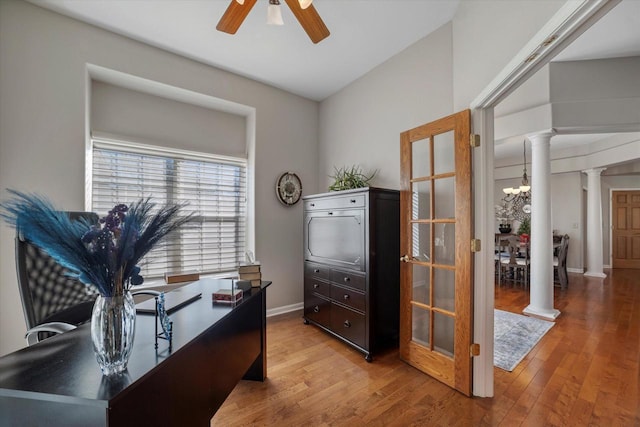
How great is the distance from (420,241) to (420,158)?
76 centimetres

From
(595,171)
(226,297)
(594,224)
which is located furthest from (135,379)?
(594,224)

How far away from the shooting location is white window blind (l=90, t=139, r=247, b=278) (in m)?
2.89

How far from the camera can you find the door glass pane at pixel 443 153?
7.42 feet

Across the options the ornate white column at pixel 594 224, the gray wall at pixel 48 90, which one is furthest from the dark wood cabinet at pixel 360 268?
the ornate white column at pixel 594 224

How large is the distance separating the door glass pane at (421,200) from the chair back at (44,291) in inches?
92.7

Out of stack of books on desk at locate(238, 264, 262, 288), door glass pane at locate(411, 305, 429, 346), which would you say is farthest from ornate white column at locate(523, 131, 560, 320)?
stack of books on desk at locate(238, 264, 262, 288)

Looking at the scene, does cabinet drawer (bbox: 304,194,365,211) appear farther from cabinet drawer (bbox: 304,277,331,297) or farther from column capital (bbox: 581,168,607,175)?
column capital (bbox: 581,168,607,175)

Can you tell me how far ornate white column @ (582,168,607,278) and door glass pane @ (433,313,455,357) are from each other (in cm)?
647

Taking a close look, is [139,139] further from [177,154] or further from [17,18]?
[17,18]

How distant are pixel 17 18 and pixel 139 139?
1212 mm

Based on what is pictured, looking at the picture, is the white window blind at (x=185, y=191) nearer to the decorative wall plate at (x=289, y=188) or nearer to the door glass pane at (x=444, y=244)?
the decorative wall plate at (x=289, y=188)

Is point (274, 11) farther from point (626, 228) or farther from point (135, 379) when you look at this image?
point (626, 228)

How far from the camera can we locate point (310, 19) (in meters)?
1.93

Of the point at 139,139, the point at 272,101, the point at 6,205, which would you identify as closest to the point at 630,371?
the point at 6,205
